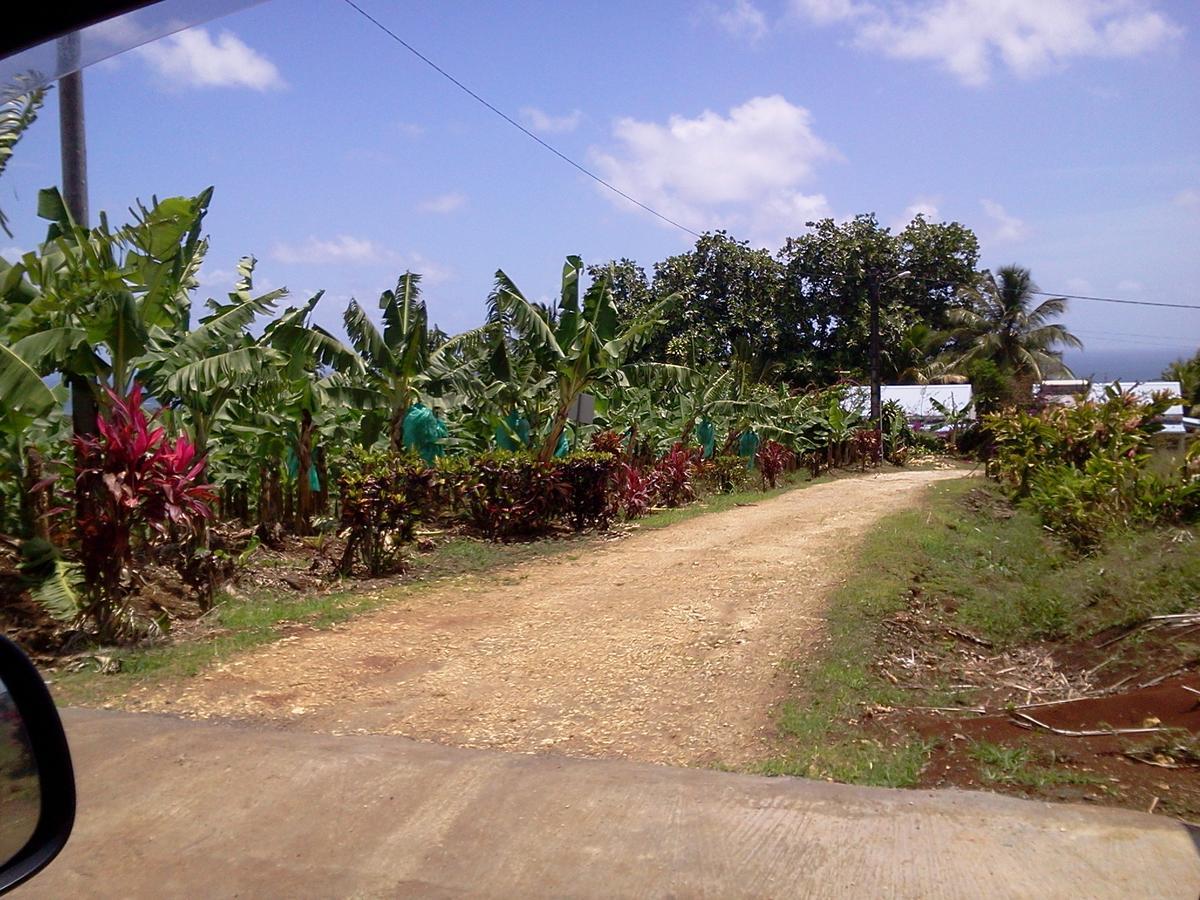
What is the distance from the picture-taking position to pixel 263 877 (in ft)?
14.5

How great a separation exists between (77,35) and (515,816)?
12.3 feet

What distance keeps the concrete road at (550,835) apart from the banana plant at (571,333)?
10.2 metres

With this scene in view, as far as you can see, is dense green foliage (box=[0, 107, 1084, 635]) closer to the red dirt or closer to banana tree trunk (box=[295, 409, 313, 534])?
banana tree trunk (box=[295, 409, 313, 534])

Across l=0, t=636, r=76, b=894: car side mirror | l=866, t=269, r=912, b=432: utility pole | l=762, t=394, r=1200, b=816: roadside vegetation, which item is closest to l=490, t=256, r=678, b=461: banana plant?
l=762, t=394, r=1200, b=816: roadside vegetation

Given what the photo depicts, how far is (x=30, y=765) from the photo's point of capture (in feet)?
8.55

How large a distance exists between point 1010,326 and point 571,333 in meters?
37.4

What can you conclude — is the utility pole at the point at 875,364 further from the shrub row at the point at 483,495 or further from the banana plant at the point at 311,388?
the banana plant at the point at 311,388

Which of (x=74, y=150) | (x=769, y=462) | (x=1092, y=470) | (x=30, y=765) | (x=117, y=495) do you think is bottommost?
(x=769, y=462)

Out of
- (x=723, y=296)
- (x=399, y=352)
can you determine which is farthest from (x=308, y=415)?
(x=723, y=296)

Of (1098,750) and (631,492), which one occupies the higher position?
(631,492)

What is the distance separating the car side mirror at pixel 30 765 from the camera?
2531 millimetres

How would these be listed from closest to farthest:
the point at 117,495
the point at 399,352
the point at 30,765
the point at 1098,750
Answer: the point at 30,765
the point at 1098,750
the point at 117,495
the point at 399,352

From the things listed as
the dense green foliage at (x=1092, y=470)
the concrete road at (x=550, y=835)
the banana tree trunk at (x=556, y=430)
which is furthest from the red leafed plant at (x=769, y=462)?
the concrete road at (x=550, y=835)

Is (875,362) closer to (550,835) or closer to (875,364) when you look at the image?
(875,364)
